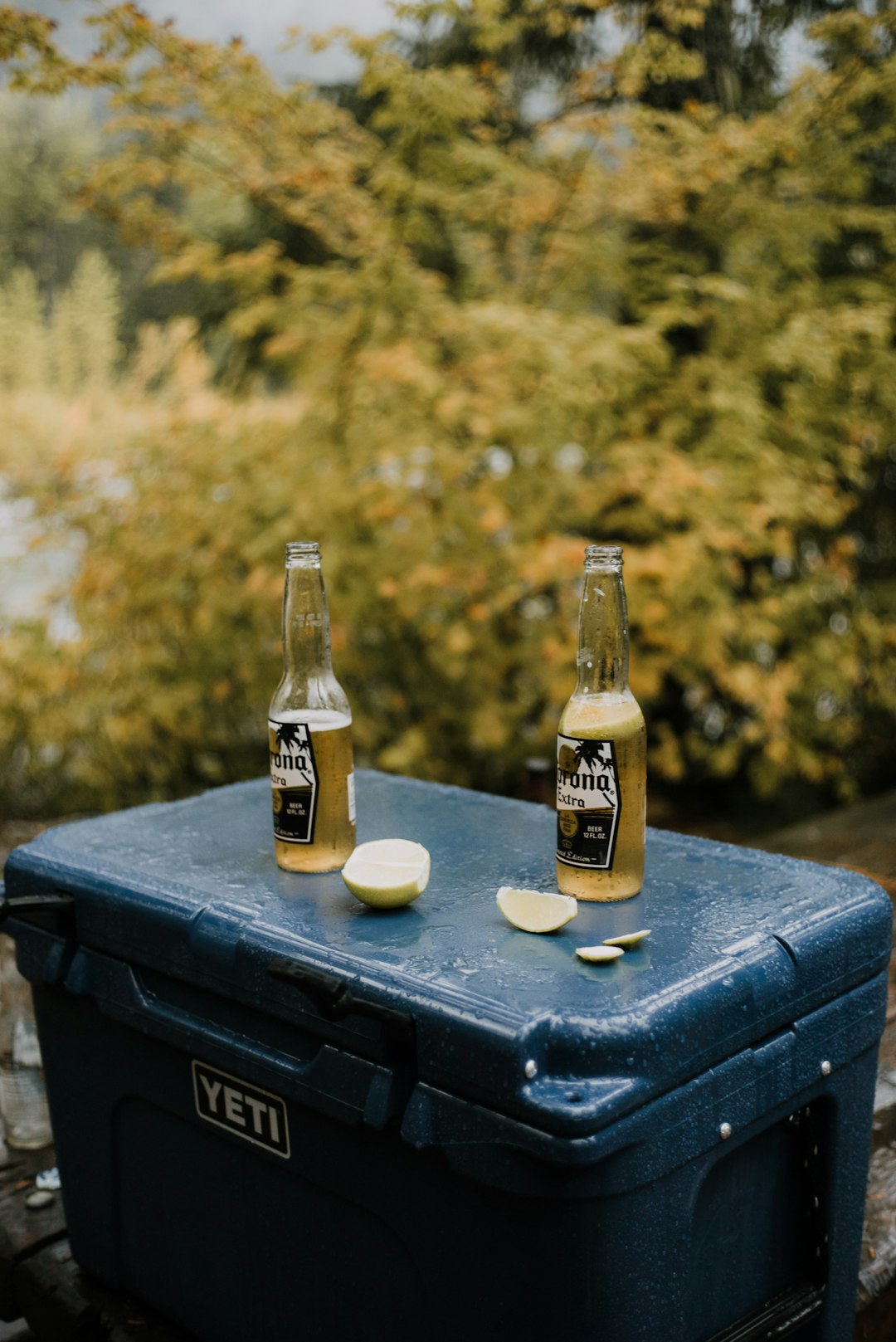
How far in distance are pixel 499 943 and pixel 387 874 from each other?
170 mm

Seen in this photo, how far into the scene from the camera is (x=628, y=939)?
3.75 feet

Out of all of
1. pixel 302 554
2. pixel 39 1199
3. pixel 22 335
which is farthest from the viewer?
pixel 22 335

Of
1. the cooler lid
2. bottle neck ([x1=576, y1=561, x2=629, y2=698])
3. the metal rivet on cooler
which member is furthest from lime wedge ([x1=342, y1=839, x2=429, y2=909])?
the metal rivet on cooler

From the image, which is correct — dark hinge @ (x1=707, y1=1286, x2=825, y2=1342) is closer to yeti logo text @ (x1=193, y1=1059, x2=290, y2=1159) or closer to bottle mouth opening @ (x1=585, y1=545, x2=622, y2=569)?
yeti logo text @ (x1=193, y1=1059, x2=290, y2=1159)

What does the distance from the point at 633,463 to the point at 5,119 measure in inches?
226

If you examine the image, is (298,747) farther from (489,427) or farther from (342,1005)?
(489,427)

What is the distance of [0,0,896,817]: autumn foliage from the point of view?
354cm

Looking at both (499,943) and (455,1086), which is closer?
(455,1086)

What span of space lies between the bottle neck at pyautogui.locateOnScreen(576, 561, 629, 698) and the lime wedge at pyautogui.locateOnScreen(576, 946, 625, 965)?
→ 29 centimetres

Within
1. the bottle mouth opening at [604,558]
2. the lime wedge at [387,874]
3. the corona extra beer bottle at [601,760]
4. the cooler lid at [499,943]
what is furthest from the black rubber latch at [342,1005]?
the bottle mouth opening at [604,558]

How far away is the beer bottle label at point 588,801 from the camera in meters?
1.23

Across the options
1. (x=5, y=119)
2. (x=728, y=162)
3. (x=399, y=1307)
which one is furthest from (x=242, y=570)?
(x=5, y=119)

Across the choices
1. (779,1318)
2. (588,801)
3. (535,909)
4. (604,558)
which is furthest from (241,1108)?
(604,558)

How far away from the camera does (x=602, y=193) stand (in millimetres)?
4098
